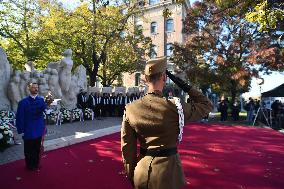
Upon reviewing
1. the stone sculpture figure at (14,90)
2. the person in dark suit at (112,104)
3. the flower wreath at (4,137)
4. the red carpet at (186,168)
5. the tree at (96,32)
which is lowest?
the red carpet at (186,168)

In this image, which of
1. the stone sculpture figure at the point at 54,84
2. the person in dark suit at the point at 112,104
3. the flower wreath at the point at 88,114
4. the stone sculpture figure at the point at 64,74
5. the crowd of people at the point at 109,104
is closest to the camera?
the stone sculpture figure at the point at 54,84

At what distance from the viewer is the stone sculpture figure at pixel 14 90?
13.8m

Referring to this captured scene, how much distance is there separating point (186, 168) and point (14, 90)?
983 cm

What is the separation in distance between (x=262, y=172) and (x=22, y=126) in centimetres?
476

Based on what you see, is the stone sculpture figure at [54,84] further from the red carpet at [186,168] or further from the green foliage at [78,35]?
the green foliage at [78,35]

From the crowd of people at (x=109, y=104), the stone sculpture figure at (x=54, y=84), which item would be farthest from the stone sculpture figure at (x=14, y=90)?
the crowd of people at (x=109, y=104)

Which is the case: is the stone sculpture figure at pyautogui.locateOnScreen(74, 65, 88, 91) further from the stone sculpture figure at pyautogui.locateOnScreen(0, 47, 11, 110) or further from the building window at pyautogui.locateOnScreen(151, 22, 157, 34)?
the building window at pyautogui.locateOnScreen(151, 22, 157, 34)

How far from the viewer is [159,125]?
264cm

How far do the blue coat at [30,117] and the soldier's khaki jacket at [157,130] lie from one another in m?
3.88

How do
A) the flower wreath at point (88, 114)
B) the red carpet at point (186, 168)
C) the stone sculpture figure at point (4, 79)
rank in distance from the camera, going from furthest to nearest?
the flower wreath at point (88, 114) → the stone sculpture figure at point (4, 79) → the red carpet at point (186, 168)

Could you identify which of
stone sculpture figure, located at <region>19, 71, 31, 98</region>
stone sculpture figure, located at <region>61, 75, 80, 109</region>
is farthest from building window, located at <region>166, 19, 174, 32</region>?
stone sculpture figure, located at <region>19, 71, 31, 98</region>

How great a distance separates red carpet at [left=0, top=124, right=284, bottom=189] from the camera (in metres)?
5.49

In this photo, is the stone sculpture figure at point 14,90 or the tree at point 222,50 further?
the tree at point 222,50

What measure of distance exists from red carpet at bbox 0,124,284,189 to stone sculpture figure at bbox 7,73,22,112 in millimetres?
5834
